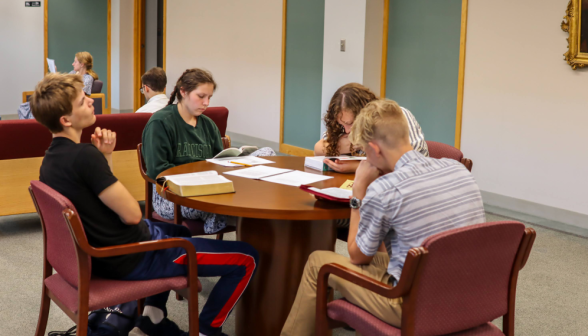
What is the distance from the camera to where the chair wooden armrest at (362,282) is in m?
1.61

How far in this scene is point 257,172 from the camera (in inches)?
112

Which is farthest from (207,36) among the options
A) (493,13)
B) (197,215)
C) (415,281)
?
(415,281)

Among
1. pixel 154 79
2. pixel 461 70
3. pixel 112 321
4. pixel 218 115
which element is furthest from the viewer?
pixel 461 70

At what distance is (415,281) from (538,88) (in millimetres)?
3941

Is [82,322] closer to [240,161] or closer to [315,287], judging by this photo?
[315,287]

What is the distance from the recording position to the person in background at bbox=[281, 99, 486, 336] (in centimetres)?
177

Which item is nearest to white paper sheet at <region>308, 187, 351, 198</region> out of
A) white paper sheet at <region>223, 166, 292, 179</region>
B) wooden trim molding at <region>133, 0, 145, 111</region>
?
white paper sheet at <region>223, 166, 292, 179</region>

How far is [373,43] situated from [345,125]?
11.9 ft

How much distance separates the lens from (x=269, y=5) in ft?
26.3

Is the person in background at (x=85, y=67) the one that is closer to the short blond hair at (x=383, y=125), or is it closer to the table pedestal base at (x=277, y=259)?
the table pedestal base at (x=277, y=259)

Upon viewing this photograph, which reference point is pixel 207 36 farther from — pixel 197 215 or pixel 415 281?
pixel 415 281

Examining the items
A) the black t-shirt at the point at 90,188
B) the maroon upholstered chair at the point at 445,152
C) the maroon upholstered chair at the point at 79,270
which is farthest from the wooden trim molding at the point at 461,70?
the black t-shirt at the point at 90,188

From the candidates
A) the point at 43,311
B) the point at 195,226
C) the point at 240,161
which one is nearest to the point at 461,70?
the point at 240,161

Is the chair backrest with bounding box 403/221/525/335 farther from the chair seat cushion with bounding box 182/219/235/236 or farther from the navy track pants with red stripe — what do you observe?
the chair seat cushion with bounding box 182/219/235/236
